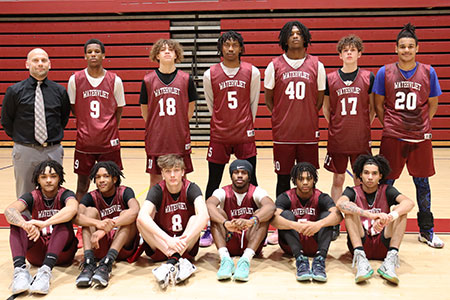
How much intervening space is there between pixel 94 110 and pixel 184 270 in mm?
1881

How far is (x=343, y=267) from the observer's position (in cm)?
362

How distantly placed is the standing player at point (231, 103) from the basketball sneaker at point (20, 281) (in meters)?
1.59

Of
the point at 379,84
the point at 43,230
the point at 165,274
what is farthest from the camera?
the point at 379,84

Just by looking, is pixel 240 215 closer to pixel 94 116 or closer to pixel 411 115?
pixel 94 116

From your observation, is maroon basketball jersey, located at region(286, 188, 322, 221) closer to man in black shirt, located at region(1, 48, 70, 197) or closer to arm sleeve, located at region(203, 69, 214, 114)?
arm sleeve, located at region(203, 69, 214, 114)

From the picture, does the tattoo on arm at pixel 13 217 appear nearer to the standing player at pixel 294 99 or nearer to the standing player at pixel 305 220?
the standing player at pixel 305 220

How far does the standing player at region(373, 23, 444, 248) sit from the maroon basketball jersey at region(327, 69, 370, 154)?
0.17m

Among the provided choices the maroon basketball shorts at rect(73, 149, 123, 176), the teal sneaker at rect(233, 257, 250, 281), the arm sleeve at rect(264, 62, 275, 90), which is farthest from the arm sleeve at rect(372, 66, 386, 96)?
the maroon basketball shorts at rect(73, 149, 123, 176)

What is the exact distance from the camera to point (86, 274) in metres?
3.28

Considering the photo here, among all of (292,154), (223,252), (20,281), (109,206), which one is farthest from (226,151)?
(20,281)

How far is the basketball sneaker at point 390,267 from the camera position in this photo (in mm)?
3232

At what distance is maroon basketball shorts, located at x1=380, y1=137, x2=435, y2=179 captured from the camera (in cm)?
412

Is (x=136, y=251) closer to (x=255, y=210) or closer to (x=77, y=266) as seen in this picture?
(x=77, y=266)

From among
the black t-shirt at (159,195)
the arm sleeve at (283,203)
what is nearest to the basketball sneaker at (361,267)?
the arm sleeve at (283,203)
